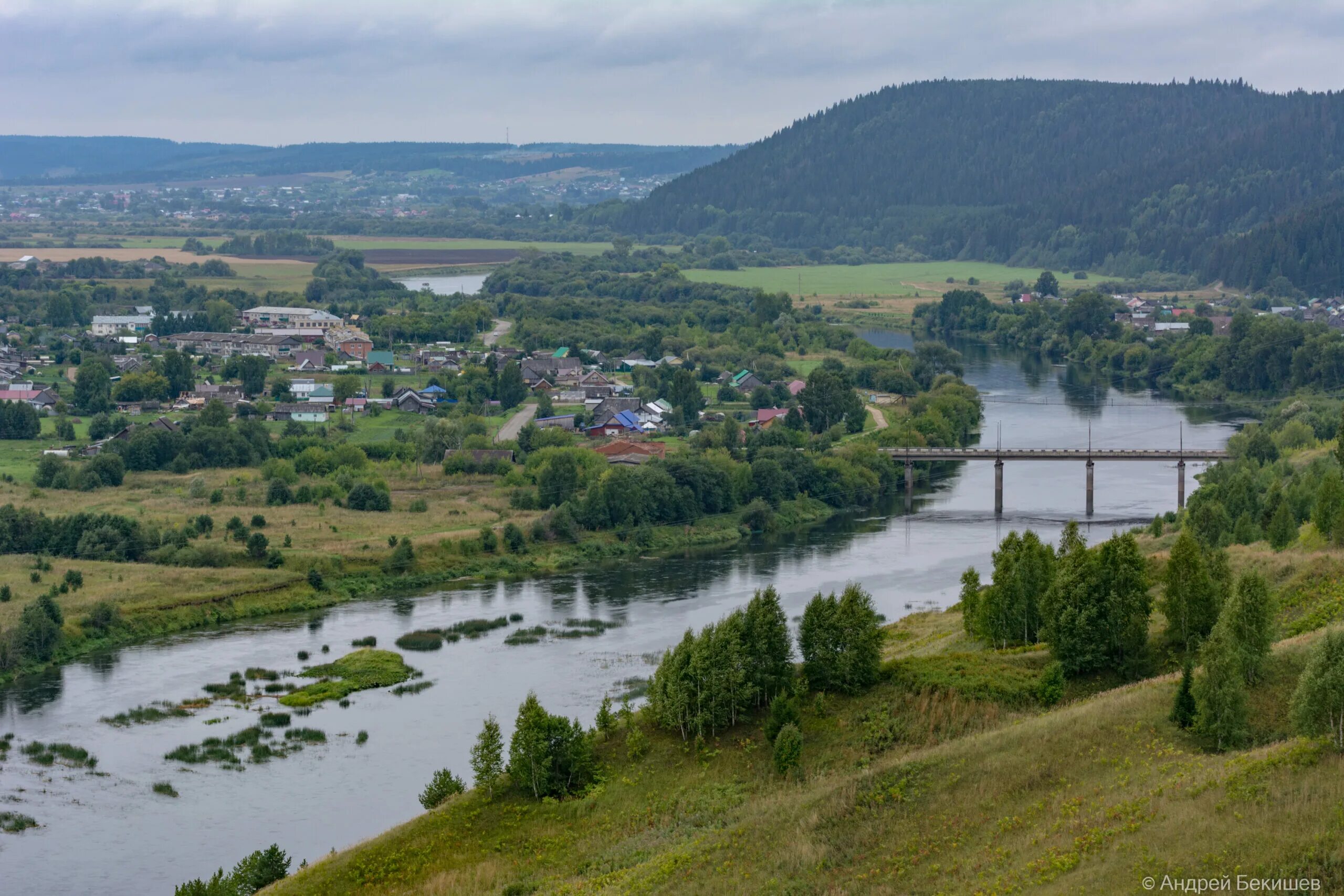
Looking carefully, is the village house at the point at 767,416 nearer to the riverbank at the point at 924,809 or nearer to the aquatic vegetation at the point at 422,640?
the aquatic vegetation at the point at 422,640

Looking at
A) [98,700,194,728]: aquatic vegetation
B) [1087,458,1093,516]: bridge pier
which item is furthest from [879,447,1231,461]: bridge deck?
[98,700,194,728]: aquatic vegetation

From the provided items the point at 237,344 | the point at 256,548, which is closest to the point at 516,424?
the point at 256,548

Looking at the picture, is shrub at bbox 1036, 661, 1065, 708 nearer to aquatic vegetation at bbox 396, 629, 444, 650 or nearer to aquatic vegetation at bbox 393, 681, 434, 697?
aquatic vegetation at bbox 393, 681, 434, 697

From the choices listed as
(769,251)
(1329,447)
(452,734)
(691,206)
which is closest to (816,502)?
(1329,447)

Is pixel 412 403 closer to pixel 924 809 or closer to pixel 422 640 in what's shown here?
pixel 422 640

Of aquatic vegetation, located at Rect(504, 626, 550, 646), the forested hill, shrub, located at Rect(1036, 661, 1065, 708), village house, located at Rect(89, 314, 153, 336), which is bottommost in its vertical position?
aquatic vegetation, located at Rect(504, 626, 550, 646)

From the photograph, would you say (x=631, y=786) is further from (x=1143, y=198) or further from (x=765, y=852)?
(x=1143, y=198)
